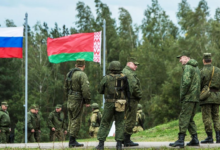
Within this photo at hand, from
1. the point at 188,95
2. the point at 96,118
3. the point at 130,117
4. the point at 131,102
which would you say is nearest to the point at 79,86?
the point at 131,102

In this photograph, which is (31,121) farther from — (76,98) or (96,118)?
(76,98)

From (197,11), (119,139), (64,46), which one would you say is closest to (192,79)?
(119,139)

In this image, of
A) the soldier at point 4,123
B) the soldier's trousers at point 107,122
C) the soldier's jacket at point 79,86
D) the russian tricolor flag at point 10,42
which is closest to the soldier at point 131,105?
the soldier's trousers at point 107,122

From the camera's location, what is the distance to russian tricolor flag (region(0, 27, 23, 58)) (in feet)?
66.1

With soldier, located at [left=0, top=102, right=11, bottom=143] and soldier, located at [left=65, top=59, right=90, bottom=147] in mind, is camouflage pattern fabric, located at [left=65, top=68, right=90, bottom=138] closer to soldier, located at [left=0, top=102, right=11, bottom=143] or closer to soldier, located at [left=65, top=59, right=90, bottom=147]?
soldier, located at [left=65, top=59, right=90, bottom=147]

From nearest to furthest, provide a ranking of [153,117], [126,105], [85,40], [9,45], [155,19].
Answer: [126,105] → [9,45] → [85,40] → [153,117] → [155,19]

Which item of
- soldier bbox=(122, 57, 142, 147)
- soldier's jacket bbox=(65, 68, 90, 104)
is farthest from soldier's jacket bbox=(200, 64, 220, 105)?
soldier's jacket bbox=(65, 68, 90, 104)

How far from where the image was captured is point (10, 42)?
2017 cm

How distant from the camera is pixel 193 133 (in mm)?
11625

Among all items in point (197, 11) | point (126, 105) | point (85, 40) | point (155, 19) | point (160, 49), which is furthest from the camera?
point (155, 19)

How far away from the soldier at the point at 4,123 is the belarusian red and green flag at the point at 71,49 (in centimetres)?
323

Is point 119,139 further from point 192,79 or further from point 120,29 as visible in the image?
point 120,29

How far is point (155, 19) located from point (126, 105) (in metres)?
53.6

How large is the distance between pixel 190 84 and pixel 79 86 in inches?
120
